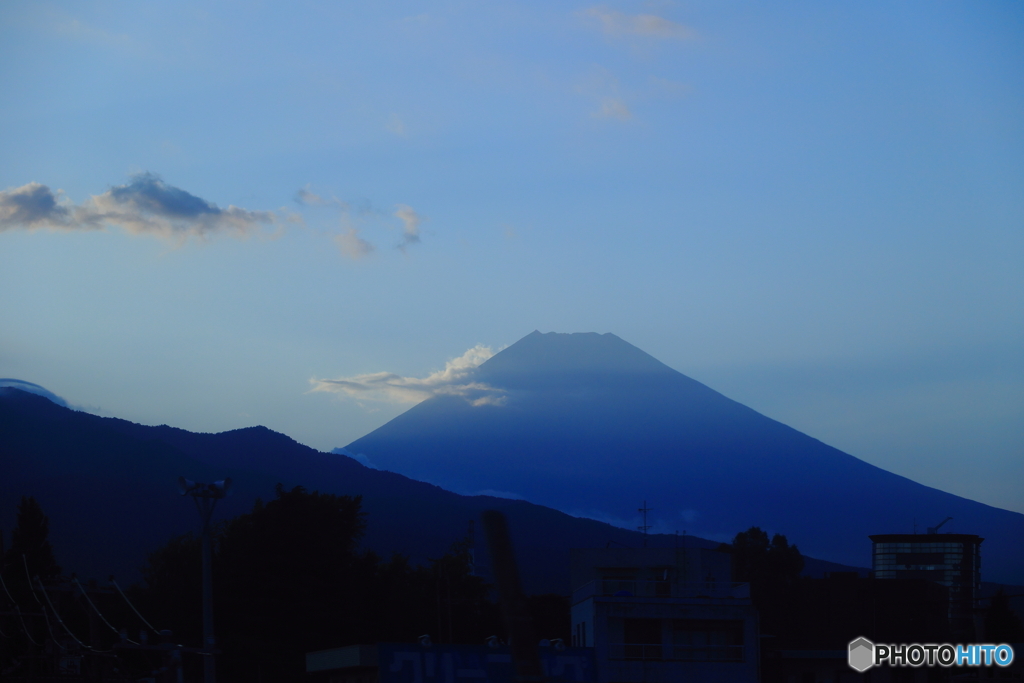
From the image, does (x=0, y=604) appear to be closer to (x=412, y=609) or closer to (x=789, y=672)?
(x=412, y=609)

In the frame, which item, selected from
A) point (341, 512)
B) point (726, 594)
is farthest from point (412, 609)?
point (726, 594)

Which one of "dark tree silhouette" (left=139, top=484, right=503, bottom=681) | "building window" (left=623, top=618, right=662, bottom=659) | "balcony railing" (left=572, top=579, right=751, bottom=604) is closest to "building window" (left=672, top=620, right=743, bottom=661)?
"building window" (left=623, top=618, right=662, bottom=659)

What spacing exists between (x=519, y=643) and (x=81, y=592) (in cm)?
2852

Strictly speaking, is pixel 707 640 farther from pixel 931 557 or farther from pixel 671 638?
pixel 931 557

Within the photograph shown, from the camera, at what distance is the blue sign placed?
129 ft

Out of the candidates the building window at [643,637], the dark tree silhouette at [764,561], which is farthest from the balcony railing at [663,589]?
the dark tree silhouette at [764,561]

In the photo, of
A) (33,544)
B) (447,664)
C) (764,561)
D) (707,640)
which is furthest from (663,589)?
(764,561)

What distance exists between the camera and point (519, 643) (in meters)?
9.97

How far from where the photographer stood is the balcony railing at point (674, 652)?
4441cm

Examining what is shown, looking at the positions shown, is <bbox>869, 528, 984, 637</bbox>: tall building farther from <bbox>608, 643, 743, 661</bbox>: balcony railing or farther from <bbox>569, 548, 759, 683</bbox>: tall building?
<bbox>608, 643, 743, 661</bbox>: balcony railing

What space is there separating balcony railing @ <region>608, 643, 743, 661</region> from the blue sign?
2712mm

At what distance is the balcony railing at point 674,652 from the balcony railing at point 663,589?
3.34 m

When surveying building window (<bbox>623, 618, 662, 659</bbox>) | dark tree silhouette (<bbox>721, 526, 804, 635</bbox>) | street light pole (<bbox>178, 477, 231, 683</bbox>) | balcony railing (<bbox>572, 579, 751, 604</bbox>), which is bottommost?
dark tree silhouette (<bbox>721, 526, 804, 635</bbox>)

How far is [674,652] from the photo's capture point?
4469cm
